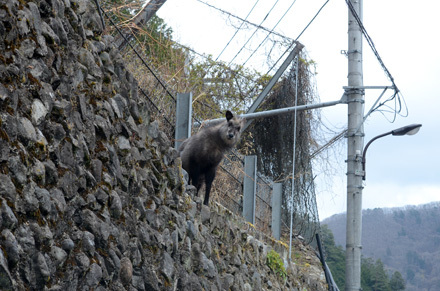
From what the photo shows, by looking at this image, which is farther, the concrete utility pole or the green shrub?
the concrete utility pole

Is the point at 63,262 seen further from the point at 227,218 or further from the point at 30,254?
the point at 227,218

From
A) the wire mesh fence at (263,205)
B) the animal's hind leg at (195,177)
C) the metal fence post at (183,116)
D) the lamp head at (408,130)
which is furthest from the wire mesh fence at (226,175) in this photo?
the lamp head at (408,130)

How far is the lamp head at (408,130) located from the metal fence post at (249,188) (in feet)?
12.1

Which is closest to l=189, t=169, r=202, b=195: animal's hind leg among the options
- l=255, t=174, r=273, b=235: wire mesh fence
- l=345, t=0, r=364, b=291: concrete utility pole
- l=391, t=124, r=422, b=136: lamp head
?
l=255, t=174, r=273, b=235: wire mesh fence

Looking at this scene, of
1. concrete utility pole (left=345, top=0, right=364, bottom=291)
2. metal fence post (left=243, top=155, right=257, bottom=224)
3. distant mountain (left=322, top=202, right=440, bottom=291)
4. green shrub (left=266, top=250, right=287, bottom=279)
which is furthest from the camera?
distant mountain (left=322, top=202, right=440, bottom=291)

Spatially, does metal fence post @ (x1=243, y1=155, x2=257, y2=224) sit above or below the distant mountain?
below

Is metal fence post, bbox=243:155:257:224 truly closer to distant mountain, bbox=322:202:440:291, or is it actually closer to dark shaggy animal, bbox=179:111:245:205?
dark shaggy animal, bbox=179:111:245:205

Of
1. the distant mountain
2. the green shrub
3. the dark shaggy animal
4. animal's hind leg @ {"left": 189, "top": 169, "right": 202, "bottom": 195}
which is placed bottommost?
the green shrub

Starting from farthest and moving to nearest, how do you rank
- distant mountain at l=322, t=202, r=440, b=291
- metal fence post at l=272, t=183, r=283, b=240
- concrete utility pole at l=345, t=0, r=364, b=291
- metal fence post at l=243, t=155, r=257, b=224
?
1. distant mountain at l=322, t=202, r=440, b=291
2. metal fence post at l=272, t=183, r=283, b=240
3. concrete utility pole at l=345, t=0, r=364, b=291
4. metal fence post at l=243, t=155, r=257, b=224

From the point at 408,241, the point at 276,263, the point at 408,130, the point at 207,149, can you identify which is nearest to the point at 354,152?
the point at 408,130

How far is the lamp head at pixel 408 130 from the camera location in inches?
623

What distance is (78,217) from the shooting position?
6332 millimetres

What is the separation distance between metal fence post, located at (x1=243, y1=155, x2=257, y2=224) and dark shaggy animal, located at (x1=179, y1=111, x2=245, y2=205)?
2825 mm

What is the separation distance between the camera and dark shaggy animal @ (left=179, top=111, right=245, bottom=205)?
438 inches
